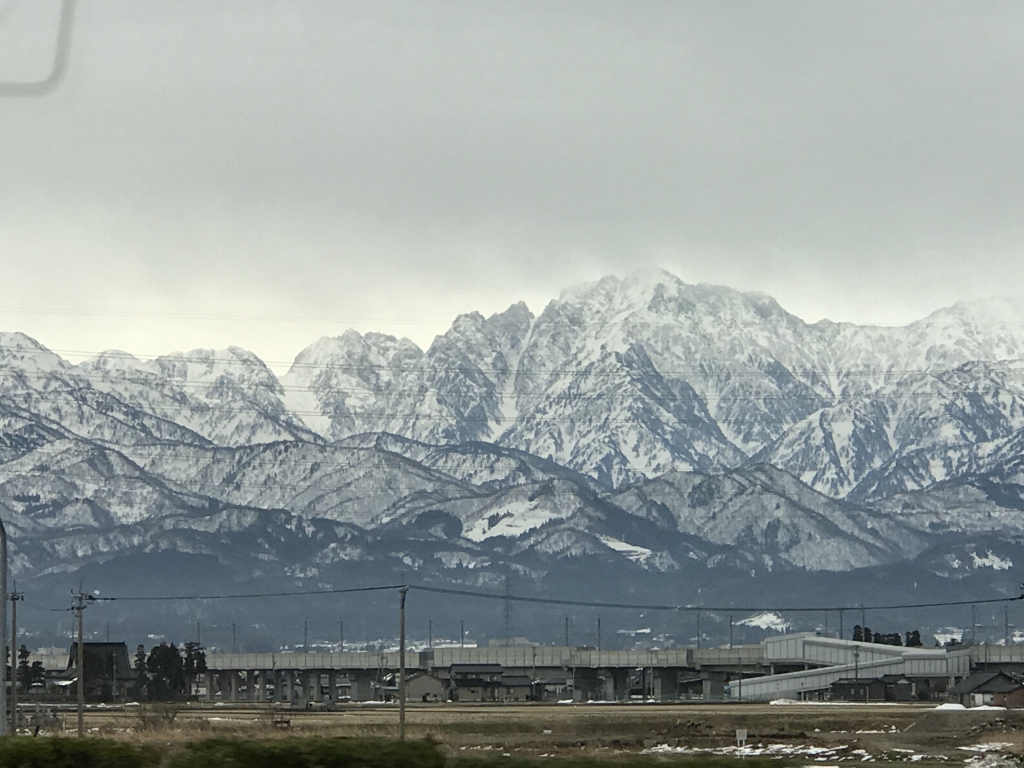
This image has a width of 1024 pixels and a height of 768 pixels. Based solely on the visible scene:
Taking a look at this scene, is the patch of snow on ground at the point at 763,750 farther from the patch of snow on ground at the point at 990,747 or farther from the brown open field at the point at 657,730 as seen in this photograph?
the patch of snow on ground at the point at 990,747

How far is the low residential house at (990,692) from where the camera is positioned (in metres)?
178

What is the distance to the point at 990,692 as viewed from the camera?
186 meters

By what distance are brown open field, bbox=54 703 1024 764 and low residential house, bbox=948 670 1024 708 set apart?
33.0 meters

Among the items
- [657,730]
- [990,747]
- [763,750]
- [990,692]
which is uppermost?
[990,692]

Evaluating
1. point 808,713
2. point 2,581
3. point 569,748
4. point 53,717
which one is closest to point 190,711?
point 53,717

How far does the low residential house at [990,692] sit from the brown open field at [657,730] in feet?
108

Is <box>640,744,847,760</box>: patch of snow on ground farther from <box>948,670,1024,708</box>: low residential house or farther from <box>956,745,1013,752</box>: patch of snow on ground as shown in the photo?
<box>948,670,1024,708</box>: low residential house

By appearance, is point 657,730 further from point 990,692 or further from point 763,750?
point 990,692

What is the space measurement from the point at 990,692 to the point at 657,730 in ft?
274

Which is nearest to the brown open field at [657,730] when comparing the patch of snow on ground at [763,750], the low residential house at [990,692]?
the patch of snow on ground at [763,750]

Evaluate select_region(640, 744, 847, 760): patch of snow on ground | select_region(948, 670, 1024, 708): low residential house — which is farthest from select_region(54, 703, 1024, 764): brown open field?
select_region(948, 670, 1024, 708): low residential house

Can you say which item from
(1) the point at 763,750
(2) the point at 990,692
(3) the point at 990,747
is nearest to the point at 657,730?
(1) the point at 763,750

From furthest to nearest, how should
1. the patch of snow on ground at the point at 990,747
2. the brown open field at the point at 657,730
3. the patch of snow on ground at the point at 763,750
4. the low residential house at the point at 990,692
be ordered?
the low residential house at the point at 990,692, the brown open field at the point at 657,730, the patch of snow on ground at the point at 990,747, the patch of snow on ground at the point at 763,750

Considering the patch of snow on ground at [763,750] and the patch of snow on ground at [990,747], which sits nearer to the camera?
the patch of snow on ground at [763,750]
